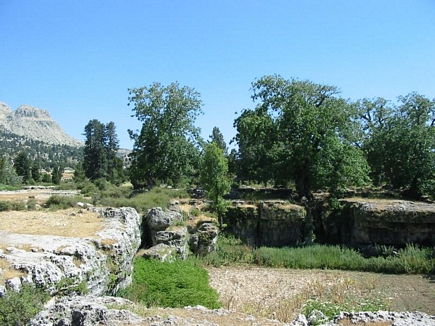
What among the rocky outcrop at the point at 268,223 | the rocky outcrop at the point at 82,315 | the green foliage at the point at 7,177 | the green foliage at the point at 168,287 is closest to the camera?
the rocky outcrop at the point at 82,315

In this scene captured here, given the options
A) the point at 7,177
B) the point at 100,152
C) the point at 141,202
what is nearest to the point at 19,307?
the point at 141,202

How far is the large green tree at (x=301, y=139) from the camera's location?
25.0m

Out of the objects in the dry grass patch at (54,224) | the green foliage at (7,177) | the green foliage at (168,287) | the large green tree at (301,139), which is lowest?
the green foliage at (168,287)

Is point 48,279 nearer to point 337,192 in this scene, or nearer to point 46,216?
point 46,216

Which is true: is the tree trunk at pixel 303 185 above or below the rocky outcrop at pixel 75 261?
above

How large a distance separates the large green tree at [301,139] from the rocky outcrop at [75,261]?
16.1m

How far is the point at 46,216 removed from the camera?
577 inches

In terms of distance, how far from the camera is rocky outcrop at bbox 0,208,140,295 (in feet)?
25.8

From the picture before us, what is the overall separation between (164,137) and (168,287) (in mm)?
17185

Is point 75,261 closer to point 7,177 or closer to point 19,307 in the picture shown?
point 19,307

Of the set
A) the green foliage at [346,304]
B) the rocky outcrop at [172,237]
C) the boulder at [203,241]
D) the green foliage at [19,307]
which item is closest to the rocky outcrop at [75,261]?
the green foliage at [19,307]

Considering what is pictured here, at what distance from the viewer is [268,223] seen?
2388cm

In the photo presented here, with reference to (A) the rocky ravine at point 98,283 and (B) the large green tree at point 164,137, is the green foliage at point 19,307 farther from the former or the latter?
(B) the large green tree at point 164,137

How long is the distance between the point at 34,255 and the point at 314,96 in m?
24.7
